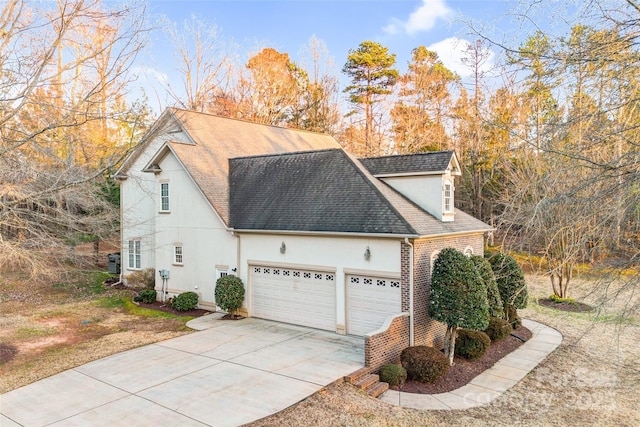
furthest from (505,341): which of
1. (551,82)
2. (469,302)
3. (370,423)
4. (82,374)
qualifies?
(82,374)

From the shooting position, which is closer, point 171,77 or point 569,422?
point 569,422

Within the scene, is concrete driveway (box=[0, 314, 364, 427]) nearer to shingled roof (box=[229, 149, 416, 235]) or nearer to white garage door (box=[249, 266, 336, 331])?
white garage door (box=[249, 266, 336, 331])

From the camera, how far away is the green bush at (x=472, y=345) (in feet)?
40.2

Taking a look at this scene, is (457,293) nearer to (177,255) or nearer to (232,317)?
(232,317)

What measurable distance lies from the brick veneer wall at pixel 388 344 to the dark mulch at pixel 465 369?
30.8 inches

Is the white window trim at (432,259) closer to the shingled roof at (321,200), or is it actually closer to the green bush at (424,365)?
the shingled roof at (321,200)

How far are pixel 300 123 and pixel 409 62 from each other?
11.1 metres

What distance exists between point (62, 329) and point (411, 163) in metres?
13.4

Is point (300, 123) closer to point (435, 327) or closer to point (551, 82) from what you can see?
point (435, 327)

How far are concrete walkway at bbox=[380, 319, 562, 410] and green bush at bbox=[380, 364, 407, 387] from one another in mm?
267

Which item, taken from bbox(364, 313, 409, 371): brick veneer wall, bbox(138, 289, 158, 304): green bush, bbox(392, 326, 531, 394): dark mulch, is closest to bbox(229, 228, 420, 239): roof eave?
bbox(364, 313, 409, 371): brick veneer wall

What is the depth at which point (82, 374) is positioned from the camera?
34.5ft

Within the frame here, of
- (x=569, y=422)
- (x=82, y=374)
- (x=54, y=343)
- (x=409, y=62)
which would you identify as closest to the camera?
(x=569, y=422)

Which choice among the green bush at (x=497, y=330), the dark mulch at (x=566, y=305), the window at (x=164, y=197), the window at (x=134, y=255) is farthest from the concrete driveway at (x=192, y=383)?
the dark mulch at (x=566, y=305)
